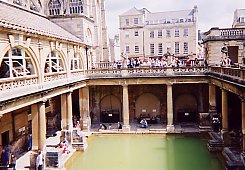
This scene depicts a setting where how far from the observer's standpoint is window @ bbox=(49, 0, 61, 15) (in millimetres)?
31203

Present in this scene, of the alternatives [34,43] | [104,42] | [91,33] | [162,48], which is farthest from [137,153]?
[162,48]

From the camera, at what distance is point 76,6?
1225 inches

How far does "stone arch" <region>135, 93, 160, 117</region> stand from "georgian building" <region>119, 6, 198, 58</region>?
93.9 feet

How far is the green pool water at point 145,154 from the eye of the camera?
18.9m

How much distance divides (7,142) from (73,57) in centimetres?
852

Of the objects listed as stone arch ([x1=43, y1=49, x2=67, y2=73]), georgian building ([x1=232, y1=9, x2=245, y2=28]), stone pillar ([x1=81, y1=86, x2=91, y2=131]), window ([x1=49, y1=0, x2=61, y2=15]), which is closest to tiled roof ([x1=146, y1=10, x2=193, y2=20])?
georgian building ([x1=232, y1=9, x2=245, y2=28])

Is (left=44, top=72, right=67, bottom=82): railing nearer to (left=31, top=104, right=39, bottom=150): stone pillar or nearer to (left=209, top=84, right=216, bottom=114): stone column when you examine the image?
(left=31, top=104, right=39, bottom=150): stone pillar

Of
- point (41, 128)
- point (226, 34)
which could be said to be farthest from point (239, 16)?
point (41, 128)

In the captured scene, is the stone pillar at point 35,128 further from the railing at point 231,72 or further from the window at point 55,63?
the railing at point 231,72

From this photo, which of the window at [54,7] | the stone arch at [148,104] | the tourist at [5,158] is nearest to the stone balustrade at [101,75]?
the tourist at [5,158]

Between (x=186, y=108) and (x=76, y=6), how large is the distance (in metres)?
14.4

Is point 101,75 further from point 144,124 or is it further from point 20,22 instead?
point 20,22

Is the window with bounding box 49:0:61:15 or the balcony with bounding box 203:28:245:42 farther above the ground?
the window with bounding box 49:0:61:15

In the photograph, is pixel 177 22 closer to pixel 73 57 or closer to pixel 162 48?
pixel 162 48
